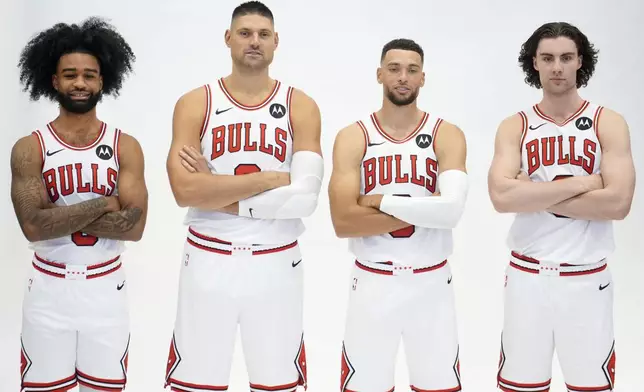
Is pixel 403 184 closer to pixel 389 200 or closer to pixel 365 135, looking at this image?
pixel 389 200

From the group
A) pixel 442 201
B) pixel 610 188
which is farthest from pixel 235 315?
pixel 610 188

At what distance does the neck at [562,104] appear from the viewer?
5.84 metres

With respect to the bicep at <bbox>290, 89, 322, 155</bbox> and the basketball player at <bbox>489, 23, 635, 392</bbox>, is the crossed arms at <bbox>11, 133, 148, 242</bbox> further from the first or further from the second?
the basketball player at <bbox>489, 23, 635, 392</bbox>

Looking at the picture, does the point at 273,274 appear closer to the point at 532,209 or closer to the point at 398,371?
the point at 532,209

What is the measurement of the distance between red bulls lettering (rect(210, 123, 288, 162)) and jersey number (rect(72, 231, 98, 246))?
3.00ft

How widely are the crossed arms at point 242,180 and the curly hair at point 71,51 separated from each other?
738 mm

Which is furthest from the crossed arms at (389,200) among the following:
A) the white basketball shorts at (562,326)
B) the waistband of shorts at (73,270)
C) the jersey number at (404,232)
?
the waistband of shorts at (73,270)

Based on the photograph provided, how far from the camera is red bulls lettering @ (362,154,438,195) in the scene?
18.3 feet

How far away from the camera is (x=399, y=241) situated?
553 centimetres

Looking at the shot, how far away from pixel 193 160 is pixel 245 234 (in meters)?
0.55

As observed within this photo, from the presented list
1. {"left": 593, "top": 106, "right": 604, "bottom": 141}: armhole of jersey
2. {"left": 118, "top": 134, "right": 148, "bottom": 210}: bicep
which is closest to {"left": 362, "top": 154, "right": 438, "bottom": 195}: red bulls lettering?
{"left": 593, "top": 106, "right": 604, "bottom": 141}: armhole of jersey

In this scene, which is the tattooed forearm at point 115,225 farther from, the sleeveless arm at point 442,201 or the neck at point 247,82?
the sleeveless arm at point 442,201

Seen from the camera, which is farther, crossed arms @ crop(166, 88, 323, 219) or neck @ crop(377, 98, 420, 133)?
neck @ crop(377, 98, 420, 133)

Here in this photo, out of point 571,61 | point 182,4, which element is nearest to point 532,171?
point 571,61
